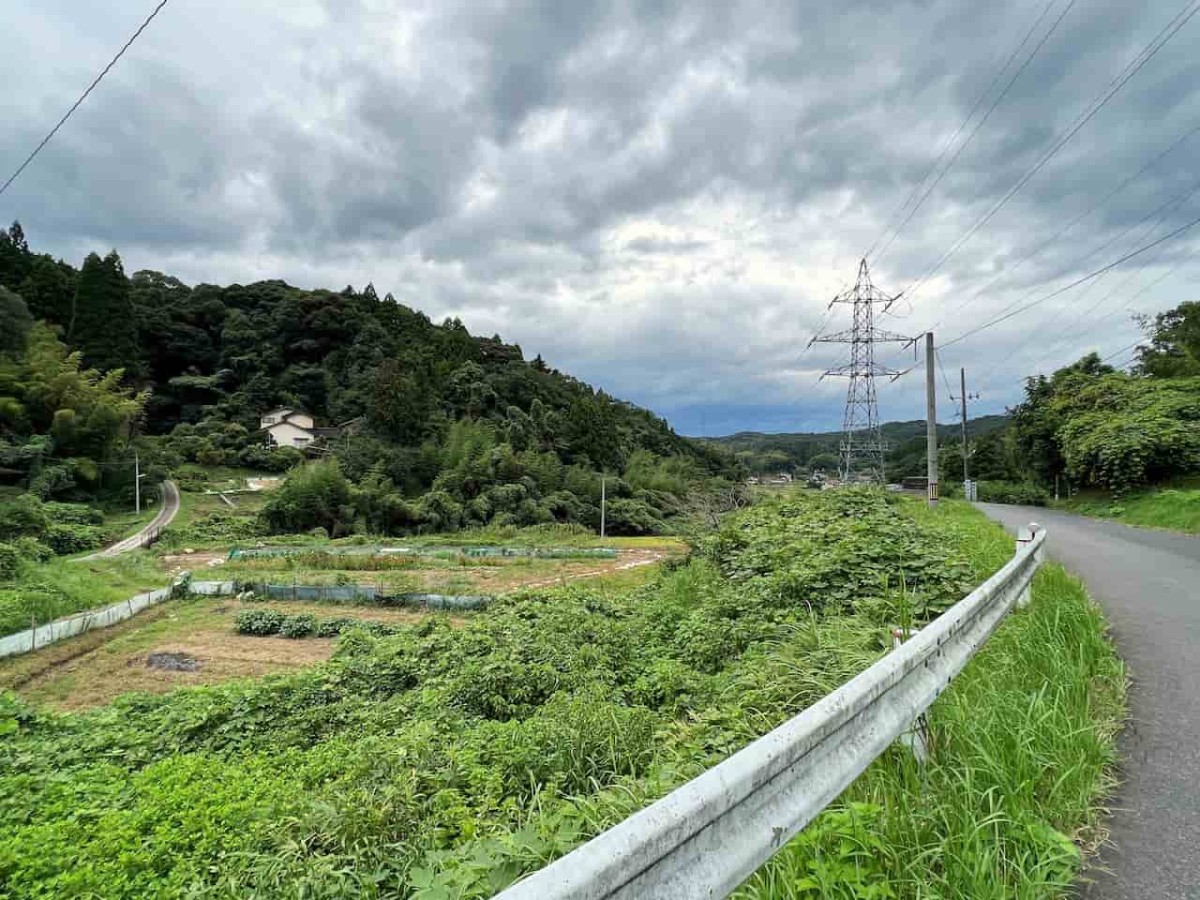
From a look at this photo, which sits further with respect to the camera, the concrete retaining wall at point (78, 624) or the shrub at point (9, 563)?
the shrub at point (9, 563)

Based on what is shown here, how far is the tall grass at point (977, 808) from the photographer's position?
1.70m

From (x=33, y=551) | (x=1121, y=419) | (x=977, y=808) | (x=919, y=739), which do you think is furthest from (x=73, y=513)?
(x=1121, y=419)

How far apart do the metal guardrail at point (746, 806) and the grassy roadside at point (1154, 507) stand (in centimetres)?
1510

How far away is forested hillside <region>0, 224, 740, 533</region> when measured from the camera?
122 ft

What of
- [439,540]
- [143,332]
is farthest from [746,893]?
[143,332]

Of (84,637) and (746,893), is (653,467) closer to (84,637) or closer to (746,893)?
(84,637)

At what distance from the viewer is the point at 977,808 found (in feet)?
6.66

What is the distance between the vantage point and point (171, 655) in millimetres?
12602

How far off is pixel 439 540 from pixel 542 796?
32.8 metres

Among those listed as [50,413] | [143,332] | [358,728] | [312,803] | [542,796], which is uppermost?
[143,332]

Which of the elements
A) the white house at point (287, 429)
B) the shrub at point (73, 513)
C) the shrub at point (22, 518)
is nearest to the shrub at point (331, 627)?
the shrub at point (22, 518)

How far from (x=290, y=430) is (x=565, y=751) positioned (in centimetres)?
5825

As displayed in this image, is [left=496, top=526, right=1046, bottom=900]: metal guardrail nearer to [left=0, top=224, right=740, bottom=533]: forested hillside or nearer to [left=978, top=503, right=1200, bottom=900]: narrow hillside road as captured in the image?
[left=978, top=503, right=1200, bottom=900]: narrow hillside road

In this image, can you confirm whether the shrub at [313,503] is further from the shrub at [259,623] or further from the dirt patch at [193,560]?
the shrub at [259,623]
